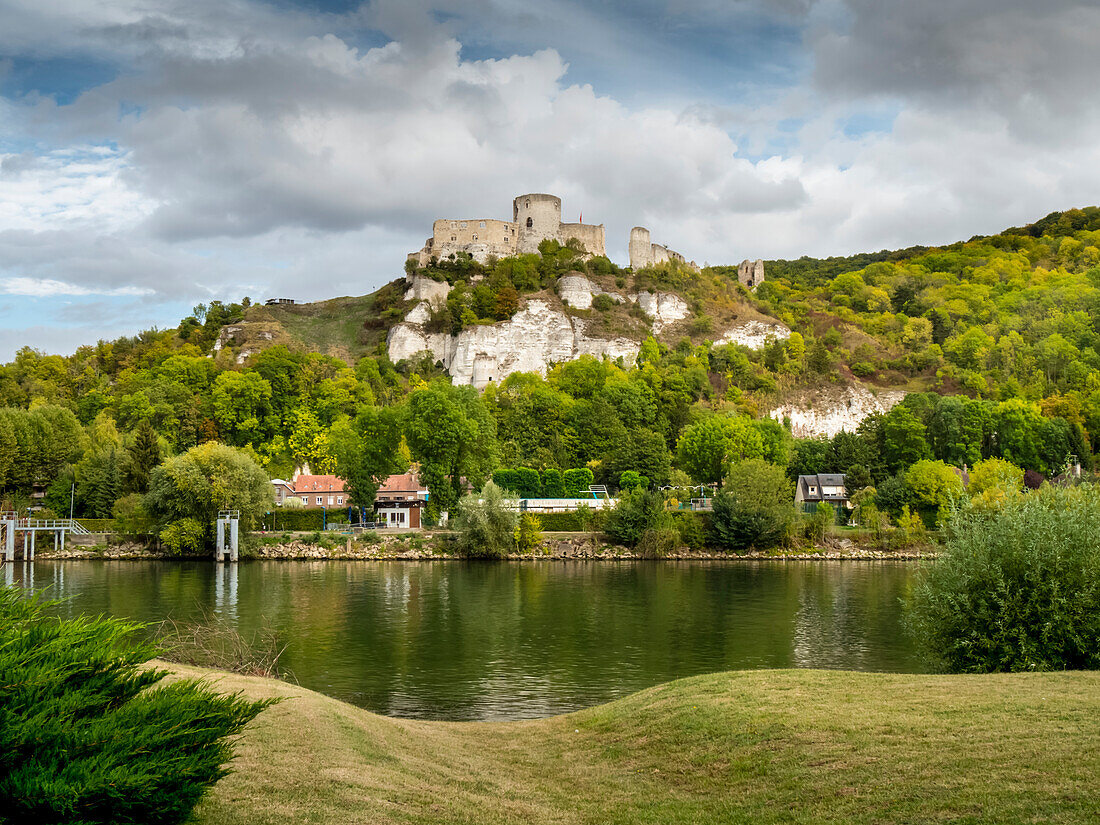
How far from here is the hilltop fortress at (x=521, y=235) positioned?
104 meters

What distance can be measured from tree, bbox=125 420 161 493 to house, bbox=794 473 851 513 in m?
45.5

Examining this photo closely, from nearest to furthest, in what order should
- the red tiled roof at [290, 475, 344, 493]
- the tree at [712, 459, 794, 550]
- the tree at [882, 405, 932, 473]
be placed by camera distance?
the tree at [712, 459, 794, 550]
the red tiled roof at [290, 475, 344, 493]
the tree at [882, 405, 932, 473]

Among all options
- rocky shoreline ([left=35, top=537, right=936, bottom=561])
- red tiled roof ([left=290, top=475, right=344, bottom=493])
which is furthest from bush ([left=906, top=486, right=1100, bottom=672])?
red tiled roof ([left=290, top=475, right=344, bottom=493])

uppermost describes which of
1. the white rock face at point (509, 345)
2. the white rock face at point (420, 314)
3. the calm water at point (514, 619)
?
the white rock face at point (420, 314)

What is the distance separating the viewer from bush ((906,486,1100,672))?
1413 cm

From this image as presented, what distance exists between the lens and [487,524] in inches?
1935

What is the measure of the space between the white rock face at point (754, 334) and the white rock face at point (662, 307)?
20.9ft

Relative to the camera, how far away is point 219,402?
73.2 metres

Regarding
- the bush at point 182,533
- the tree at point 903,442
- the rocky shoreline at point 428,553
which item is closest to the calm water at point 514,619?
the bush at point 182,533

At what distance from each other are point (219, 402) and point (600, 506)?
3575 centimetres

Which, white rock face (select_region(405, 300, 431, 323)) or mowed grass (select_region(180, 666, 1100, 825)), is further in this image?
white rock face (select_region(405, 300, 431, 323))

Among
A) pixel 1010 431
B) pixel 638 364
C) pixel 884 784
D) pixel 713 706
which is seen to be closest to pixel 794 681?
pixel 713 706

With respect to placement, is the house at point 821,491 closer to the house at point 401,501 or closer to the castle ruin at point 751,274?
the house at point 401,501

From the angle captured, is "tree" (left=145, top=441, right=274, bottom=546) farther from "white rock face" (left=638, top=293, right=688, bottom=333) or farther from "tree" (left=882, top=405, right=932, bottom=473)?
"white rock face" (left=638, top=293, right=688, bottom=333)
